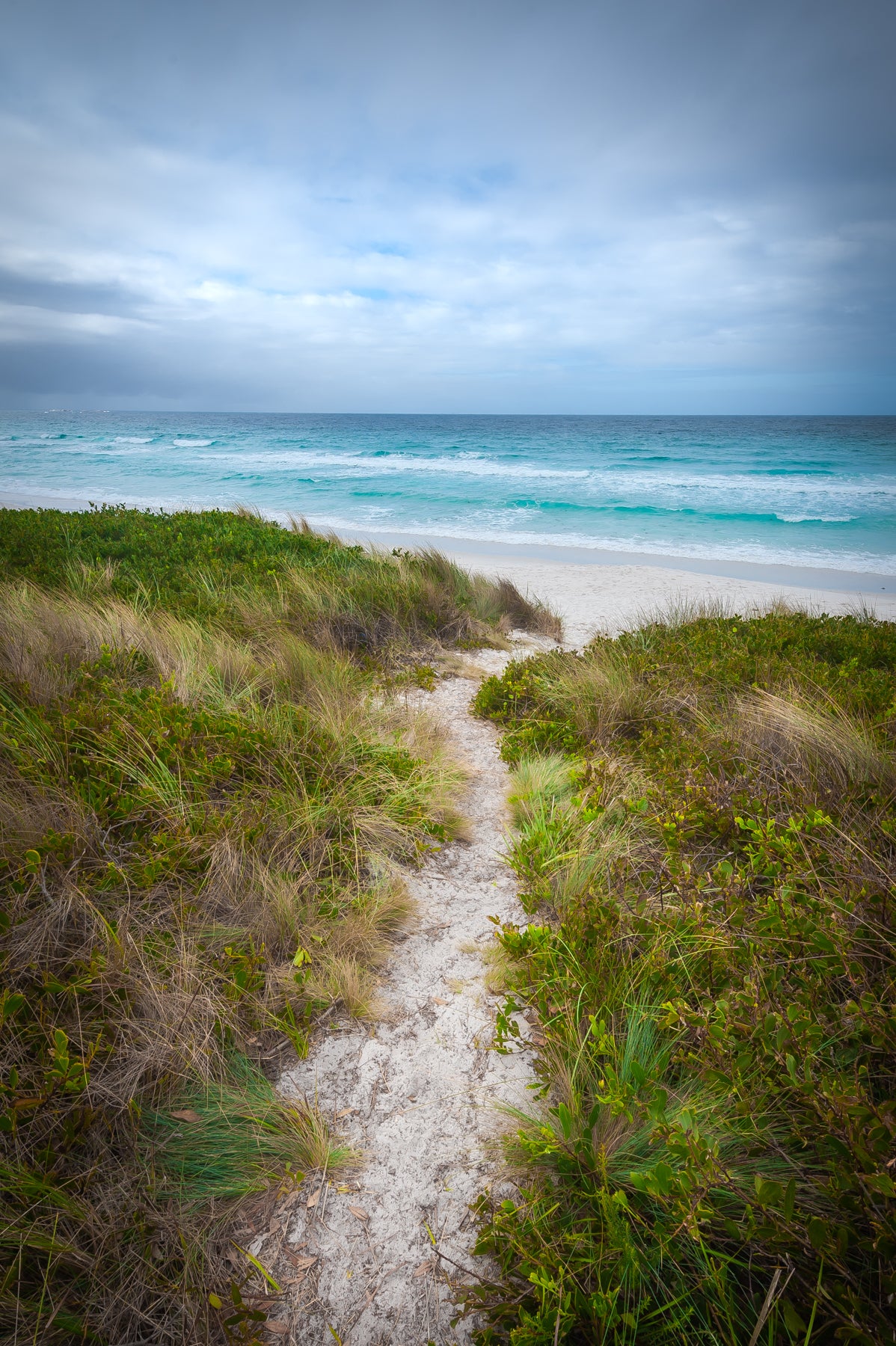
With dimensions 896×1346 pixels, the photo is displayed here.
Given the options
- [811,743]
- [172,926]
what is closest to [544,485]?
[811,743]

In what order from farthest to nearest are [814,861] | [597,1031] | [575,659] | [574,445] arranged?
[574,445] → [575,659] → [814,861] → [597,1031]

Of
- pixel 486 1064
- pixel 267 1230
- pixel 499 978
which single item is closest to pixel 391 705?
pixel 499 978

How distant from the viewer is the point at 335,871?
3.23m

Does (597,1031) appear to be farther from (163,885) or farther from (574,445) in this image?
→ (574,445)

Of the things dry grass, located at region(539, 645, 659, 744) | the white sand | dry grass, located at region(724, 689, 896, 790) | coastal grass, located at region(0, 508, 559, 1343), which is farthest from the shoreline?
coastal grass, located at region(0, 508, 559, 1343)

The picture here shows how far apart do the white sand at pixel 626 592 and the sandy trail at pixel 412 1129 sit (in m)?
5.70

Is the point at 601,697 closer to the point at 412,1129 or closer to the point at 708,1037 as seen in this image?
the point at 708,1037

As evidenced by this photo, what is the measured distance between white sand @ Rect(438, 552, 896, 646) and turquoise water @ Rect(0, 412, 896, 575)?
3419 millimetres

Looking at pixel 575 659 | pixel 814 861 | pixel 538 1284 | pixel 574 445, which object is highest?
pixel 574 445

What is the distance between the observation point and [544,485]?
27969 millimetres

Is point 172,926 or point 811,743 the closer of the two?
point 172,926

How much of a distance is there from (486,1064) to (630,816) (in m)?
1.56

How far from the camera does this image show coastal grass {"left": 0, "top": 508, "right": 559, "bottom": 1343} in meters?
1.64

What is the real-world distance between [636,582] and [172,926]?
11.2 meters
